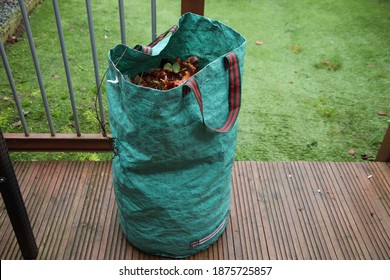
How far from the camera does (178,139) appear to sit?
3.68ft

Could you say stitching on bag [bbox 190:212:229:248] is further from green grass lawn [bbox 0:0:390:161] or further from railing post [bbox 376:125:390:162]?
railing post [bbox 376:125:390:162]

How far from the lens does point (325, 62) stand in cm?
294

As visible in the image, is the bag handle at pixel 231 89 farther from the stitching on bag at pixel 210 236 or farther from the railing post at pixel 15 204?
the railing post at pixel 15 204

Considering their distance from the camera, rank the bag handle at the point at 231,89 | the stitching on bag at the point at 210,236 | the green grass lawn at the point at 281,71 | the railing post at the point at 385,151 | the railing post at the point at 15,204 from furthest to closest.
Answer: the green grass lawn at the point at 281,71 < the railing post at the point at 385,151 < the stitching on bag at the point at 210,236 < the railing post at the point at 15,204 < the bag handle at the point at 231,89

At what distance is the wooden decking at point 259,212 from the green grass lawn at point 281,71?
0.61ft

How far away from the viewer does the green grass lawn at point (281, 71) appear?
2229 mm

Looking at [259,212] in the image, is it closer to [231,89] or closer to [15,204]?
[231,89]

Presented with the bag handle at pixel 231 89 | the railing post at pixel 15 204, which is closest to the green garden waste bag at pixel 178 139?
the bag handle at pixel 231 89

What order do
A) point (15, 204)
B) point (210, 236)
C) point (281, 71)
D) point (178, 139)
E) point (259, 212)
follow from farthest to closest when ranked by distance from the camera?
1. point (281, 71)
2. point (259, 212)
3. point (210, 236)
4. point (15, 204)
5. point (178, 139)

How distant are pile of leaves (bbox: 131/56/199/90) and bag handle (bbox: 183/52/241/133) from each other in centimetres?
21

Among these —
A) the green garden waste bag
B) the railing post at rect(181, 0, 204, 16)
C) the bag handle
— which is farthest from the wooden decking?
the railing post at rect(181, 0, 204, 16)

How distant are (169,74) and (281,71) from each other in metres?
1.67

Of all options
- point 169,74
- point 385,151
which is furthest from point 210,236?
point 385,151
